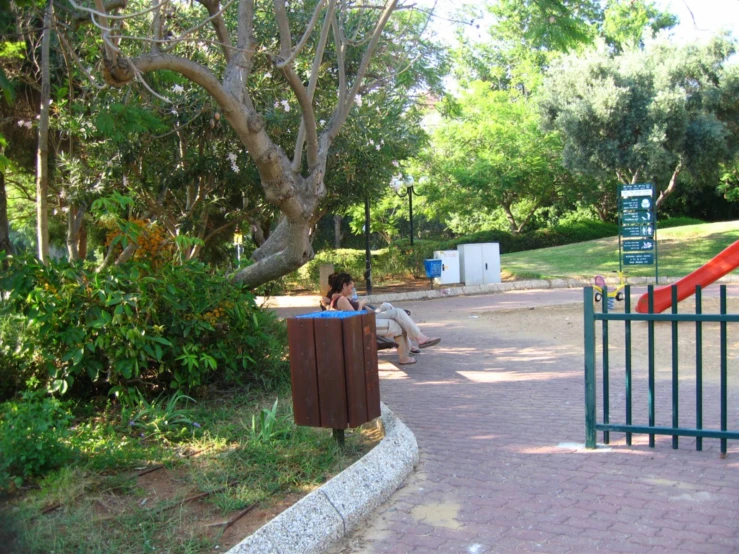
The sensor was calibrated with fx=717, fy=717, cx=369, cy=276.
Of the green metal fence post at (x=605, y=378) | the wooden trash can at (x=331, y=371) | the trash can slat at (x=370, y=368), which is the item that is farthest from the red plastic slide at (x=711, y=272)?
the wooden trash can at (x=331, y=371)

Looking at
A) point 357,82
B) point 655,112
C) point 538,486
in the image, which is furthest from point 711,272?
point 655,112

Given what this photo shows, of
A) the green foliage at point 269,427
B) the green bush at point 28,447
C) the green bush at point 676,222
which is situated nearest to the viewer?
the green bush at point 28,447

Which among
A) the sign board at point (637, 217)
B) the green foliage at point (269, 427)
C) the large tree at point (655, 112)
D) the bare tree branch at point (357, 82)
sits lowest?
the green foliage at point (269, 427)

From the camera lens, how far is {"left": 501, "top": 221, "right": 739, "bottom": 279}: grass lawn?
78.4 ft

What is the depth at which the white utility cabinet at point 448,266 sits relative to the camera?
70.4 ft

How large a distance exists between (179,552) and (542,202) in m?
36.3

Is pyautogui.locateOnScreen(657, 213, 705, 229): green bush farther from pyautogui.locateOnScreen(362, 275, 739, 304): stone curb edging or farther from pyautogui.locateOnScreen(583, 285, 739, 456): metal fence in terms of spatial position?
pyautogui.locateOnScreen(583, 285, 739, 456): metal fence

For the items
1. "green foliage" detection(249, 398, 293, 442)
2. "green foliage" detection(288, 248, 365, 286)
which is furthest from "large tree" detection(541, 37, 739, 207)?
"green foliage" detection(249, 398, 293, 442)

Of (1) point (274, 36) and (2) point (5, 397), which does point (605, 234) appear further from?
(2) point (5, 397)

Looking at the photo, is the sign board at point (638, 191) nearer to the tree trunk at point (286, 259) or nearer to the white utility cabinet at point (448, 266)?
the white utility cabinet at point (448, 266)

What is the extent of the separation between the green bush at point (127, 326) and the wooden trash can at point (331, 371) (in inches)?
55.6

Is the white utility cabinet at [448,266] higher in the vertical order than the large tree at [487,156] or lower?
lower

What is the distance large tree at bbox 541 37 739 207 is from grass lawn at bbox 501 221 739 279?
256 centimetres

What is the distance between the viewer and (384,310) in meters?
9.32
